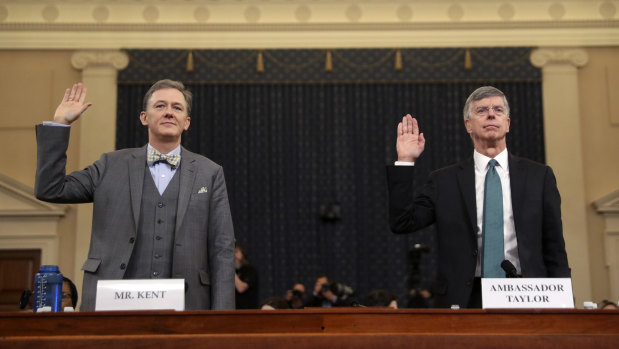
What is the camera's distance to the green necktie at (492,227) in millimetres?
2768

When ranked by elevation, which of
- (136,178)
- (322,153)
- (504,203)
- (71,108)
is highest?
(322,153)

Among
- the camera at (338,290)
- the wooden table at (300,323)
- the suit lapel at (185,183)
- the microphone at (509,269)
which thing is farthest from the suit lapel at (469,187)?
the camera at (338,290)

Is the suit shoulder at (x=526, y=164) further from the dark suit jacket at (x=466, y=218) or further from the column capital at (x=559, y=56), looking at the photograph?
the column capital at (x=559, y=56)

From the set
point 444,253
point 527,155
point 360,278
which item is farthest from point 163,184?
point 527,155

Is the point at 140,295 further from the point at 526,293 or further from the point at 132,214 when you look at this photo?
the point at 526,293

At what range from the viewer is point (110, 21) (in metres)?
9.00

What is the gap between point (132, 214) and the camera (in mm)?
2871

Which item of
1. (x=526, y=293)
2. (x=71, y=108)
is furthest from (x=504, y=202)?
(x=71, y=108)

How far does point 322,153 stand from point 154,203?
6.01m

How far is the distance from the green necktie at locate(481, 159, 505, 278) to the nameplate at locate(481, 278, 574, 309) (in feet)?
1.72

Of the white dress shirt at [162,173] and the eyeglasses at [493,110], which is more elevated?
the eyeglasses at [493,110]

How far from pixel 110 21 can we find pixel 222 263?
6.75 meters

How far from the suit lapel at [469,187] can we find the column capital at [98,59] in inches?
259

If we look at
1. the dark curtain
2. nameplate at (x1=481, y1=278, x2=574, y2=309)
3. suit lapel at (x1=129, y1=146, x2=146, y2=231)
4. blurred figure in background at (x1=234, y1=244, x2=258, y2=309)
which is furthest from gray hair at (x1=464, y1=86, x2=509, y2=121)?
the dark curtain
